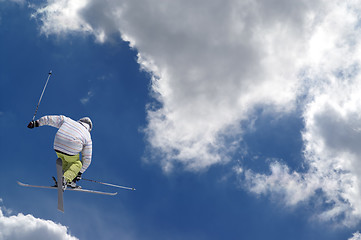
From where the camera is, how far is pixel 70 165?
15.8 m

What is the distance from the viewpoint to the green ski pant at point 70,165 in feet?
50.4

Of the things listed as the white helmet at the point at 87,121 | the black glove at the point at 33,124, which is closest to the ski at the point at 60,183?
the black glove at the point at 33,124

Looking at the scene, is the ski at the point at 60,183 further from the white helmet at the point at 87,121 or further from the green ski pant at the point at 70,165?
the white helmet at the point at 87,121

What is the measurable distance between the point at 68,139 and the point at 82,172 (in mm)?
2194

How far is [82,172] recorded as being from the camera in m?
16.4

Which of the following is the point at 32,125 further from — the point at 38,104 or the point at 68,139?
the point at 68,139

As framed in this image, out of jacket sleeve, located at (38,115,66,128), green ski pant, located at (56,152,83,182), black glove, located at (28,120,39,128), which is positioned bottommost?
green ski pant, located at (56,152,83,182)

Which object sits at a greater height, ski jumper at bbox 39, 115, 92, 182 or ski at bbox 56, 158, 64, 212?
ski jumper at bbox 39, 115, 92, 182

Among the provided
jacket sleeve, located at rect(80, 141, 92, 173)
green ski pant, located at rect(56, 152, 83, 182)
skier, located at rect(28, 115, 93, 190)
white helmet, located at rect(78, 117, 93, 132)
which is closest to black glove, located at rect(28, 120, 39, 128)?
skier, located at rect(28, 115, 93, 190)

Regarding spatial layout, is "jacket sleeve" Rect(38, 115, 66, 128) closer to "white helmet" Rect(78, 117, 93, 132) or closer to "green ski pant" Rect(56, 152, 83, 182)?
"white helmet" Rect(78, 117, 93, 132)

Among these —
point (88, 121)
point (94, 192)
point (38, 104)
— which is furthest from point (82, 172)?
point (38, 104)

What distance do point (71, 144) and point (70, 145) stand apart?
0.07m

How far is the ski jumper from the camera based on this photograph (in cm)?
1544

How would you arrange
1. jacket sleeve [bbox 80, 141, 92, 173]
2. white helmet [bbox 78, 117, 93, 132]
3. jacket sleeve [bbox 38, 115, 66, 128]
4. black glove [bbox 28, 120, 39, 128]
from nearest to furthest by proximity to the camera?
black glove [bbox 28, 120, 39, 128]
jacket sleeve [bbox 38, 115, 66, 128]
jacket sleeve [bbox 80, 141, 92, 173]
white helmet [bbox 78, 117, 93, 132]
